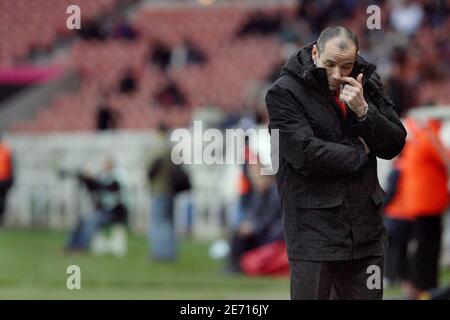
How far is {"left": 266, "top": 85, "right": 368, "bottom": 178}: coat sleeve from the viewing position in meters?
6.10

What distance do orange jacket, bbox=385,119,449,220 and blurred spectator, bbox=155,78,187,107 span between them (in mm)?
18027

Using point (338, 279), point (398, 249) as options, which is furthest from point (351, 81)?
point (398, 249)

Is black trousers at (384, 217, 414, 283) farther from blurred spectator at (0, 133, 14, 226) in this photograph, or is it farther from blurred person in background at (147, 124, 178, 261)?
blurred spectator at (0, 133, 14, 226)

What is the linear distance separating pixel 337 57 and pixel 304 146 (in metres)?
0.46

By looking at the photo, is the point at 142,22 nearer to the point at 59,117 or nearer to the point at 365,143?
the point at 59,117

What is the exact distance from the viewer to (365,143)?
6.23 metres

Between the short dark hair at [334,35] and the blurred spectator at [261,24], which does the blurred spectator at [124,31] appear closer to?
the blurred spectator at [261,24]

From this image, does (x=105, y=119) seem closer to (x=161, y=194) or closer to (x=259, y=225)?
(x=161, y=194)

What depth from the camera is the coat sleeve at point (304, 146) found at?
20.0 ft

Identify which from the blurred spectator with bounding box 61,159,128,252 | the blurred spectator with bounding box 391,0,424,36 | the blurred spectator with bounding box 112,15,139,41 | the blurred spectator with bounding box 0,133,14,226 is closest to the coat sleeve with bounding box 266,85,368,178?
the blurred spectator with bounding box 61,159,128,252

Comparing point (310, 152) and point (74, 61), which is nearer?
point (310, 152)
